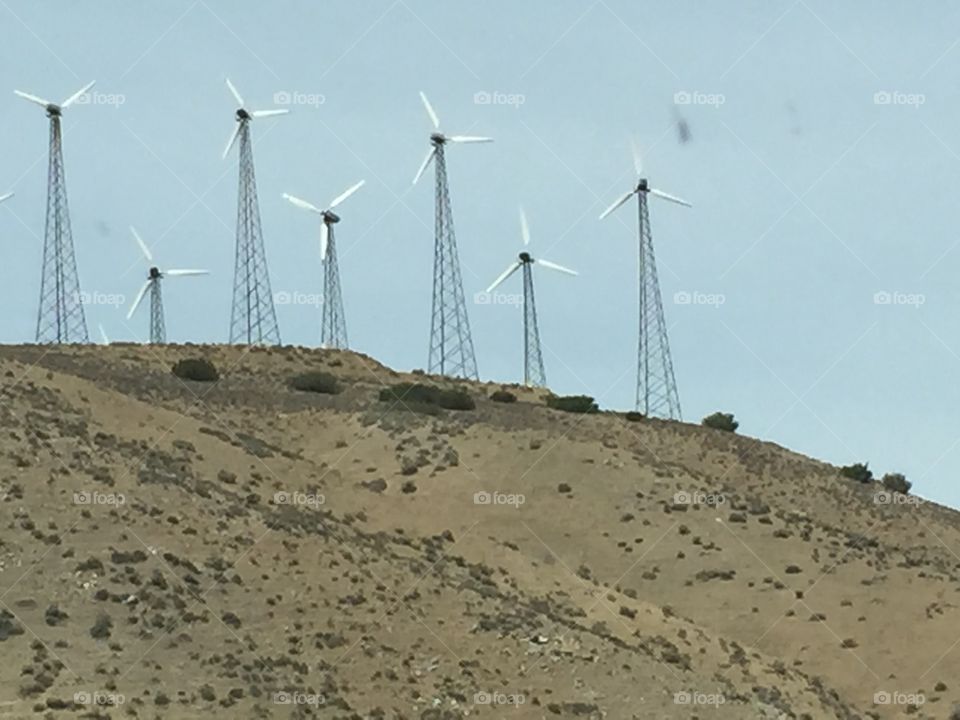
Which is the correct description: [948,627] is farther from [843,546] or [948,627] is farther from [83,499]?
[83,499]

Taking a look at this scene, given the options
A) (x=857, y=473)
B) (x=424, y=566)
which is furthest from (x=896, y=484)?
(x=424, y=566)

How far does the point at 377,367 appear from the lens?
12281 centimetres

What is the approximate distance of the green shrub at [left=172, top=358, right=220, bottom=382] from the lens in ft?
350

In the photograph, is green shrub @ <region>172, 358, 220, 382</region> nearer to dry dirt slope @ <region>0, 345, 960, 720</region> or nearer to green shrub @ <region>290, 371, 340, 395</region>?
dry dirt slope @ <region>0, 345, 960, 720</region>

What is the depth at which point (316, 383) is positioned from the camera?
10925cm

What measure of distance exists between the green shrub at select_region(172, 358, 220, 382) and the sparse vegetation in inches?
388

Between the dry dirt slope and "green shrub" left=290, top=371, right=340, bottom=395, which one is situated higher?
"green shrub" left=290, top=371, right=340, bottom=395

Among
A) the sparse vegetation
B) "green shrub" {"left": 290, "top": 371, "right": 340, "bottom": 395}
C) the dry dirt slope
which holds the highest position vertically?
"green shrub" {"left": 290, "top": 371, "right": 340, "bottom": 395}

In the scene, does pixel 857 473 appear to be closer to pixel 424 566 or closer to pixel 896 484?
pixel 896 484

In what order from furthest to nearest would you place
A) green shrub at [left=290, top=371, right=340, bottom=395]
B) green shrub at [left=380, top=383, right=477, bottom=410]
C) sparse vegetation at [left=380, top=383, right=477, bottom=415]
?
green shrub at [left=290, top=371, right=340, bottom=395]
green shrub at [left=380, top=383, right=477, bottom=410]
sparse vegetation at [left=380, top=383, right=477, bottom=415]

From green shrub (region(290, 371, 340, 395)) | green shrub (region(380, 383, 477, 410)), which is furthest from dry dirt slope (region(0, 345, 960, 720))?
green shrub (region(290, 371, 340, 395))

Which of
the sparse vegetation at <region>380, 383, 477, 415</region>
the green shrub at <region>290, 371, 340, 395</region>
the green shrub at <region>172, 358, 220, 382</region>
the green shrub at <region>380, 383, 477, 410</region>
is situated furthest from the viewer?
the green shrub at <region>290, 371, 340, 395</region>

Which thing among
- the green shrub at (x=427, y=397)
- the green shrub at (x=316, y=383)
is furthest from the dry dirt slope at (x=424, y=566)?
the green shrub at (x=316, y=383)

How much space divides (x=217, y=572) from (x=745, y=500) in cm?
4094
